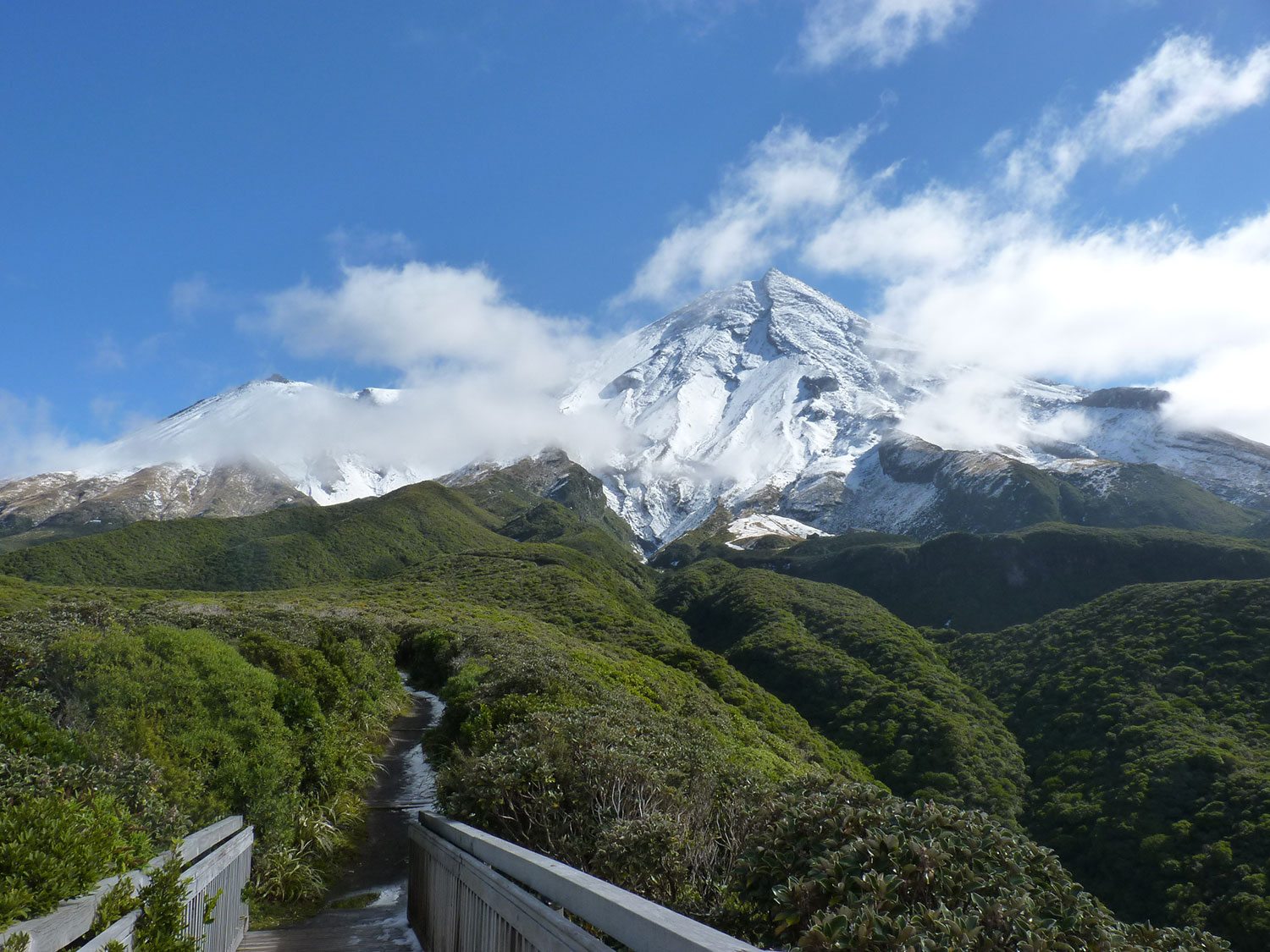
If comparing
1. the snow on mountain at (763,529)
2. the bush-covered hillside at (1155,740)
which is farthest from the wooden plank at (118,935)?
the snow on mountain at (763,529)

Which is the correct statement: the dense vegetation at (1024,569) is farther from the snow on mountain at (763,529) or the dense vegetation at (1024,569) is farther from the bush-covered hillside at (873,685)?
the snow on mountain at (763,529)

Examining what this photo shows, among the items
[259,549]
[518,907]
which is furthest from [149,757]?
[259,549]

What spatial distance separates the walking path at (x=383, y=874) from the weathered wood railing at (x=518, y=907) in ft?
2.24

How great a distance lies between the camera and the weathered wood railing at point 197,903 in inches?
108

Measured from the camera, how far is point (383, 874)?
920 cm

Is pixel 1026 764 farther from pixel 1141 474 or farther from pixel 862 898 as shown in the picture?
pixel 1141 474

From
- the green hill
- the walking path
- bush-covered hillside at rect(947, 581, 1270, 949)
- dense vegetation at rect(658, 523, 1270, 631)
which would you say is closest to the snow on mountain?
dense vegetation at rect(658, 523, 1270, 631)

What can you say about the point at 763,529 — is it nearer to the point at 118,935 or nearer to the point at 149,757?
the point at 149,757

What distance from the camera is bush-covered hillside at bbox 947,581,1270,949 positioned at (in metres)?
26.3

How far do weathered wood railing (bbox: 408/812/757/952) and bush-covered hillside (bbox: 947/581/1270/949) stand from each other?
2664 cm

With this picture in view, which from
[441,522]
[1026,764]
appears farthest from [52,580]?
[1026,764]

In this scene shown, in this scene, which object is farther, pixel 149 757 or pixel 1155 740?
pixel 1155 740

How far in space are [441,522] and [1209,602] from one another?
8956 centimetres

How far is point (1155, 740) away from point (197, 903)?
41.1 metres
